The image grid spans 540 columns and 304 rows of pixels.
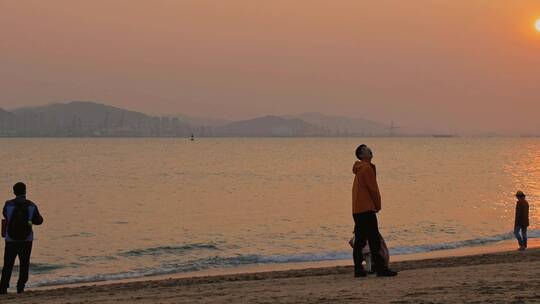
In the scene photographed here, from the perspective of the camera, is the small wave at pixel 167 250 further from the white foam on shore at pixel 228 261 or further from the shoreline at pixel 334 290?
the shoreline at pixel 334 290

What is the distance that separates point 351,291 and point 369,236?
46.0 inches

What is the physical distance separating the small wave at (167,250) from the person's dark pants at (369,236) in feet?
48.6

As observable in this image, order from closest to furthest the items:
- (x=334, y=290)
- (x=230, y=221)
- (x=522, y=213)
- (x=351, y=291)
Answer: (x=351, y=291) → (x=334, y=290) → (x=522, y=213) → (x=230, y=221)

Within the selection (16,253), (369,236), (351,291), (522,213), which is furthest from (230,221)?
(351,291)

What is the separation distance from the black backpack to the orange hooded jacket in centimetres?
551

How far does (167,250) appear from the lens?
26016mm

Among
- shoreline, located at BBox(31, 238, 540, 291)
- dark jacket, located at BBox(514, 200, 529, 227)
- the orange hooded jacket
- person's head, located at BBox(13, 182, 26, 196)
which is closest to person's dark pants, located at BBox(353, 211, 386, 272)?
the orange hooded jacket

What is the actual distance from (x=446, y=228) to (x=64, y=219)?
20.3 meters

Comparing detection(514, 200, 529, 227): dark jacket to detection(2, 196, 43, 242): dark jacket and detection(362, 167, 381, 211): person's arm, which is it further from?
detection(2, 196, 43, 242): dark jacket

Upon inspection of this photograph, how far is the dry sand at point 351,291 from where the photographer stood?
945cm

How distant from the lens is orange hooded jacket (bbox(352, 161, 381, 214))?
35.7 feet

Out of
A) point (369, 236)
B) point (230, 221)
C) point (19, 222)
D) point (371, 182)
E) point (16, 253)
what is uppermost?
point (371, 182)

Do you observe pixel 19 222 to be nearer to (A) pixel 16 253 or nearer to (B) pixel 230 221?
(A) pixel 16 253

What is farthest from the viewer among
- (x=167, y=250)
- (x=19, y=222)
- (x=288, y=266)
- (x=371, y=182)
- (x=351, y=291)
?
(x=167, y=250)
